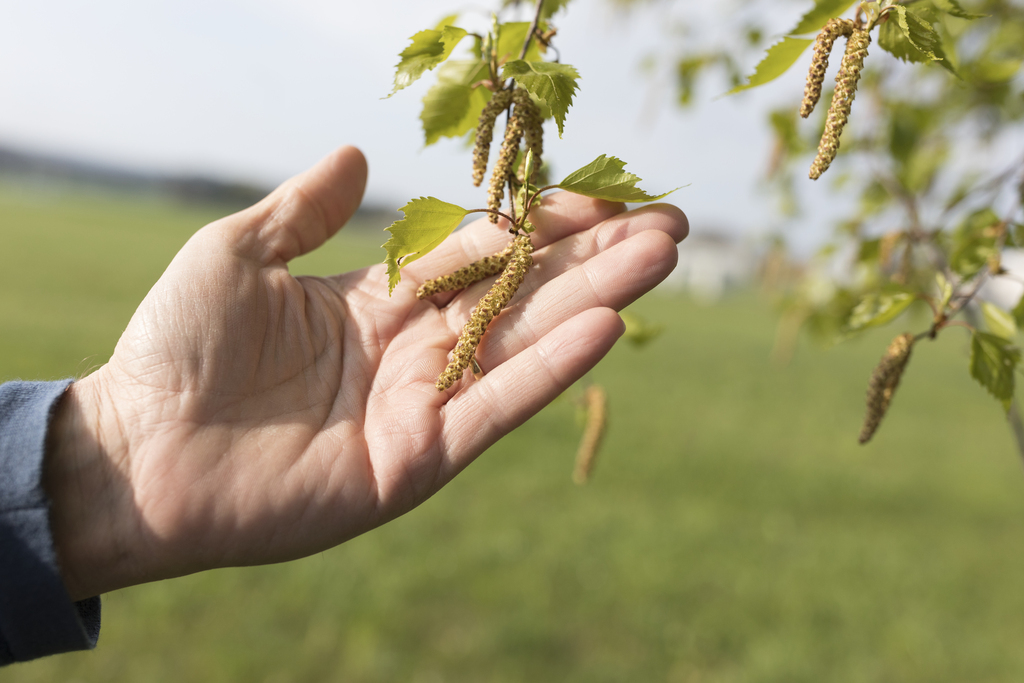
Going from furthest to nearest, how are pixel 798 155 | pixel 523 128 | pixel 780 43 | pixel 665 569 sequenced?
pixel 665 569
pixel 798 155
pixel 523 128
pixel 780 43

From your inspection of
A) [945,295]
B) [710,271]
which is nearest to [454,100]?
[945,295]

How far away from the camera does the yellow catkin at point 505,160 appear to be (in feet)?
5.21

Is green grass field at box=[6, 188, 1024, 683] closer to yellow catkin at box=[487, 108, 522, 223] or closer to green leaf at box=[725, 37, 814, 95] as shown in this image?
yellow catkin at box=[487, 108, 522, 223]

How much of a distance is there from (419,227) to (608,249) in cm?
61

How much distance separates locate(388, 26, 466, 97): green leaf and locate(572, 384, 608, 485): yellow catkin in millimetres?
1439

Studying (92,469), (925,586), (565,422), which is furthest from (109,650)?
(565,422)

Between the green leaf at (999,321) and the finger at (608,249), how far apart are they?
959 mm

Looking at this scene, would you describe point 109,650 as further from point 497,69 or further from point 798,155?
point 798,155

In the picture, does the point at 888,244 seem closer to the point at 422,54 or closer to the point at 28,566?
the point at 422,54

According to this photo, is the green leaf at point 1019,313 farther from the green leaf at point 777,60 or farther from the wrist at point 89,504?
the wrist at point 89,504

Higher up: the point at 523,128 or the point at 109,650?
the point at 523,128

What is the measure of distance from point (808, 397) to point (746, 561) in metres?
11.9

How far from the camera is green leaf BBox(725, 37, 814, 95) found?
4.84 ft

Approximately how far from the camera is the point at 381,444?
1926mm
